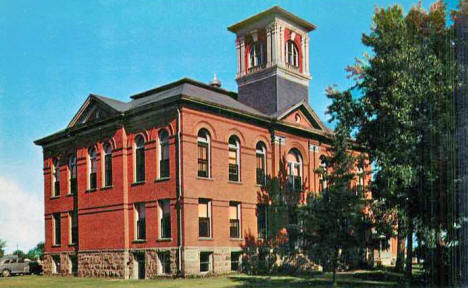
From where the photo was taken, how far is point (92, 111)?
1369 inches

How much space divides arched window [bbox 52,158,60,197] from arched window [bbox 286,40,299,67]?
18089 mm

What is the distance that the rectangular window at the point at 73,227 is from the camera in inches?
1425

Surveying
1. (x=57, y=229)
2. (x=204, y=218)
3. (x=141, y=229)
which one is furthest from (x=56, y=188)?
(x=204, y=218)

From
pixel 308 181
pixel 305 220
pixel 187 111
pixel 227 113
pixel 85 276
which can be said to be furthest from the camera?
pixel 308 181

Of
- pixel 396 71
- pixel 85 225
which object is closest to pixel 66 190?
pixel 85 225

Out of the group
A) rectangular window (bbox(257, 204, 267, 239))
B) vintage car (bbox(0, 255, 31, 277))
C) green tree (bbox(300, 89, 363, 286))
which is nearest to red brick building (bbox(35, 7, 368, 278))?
rectangular window (bbox(257, 204, 267, 239))

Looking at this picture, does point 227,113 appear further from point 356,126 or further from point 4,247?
point 4,247

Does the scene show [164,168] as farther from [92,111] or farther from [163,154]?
[92,111]

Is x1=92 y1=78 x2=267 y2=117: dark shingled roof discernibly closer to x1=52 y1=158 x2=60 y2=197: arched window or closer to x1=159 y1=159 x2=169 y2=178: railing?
x1=159 y1=159 x2=169 y2=178: railing

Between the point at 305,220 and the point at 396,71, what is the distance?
26.5ft

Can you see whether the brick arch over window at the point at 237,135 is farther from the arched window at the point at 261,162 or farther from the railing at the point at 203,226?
the railing at the point at 203,226

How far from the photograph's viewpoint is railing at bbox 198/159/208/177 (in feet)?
98.5

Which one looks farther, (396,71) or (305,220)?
(305,220)

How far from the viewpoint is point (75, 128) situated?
35500 millimetres
